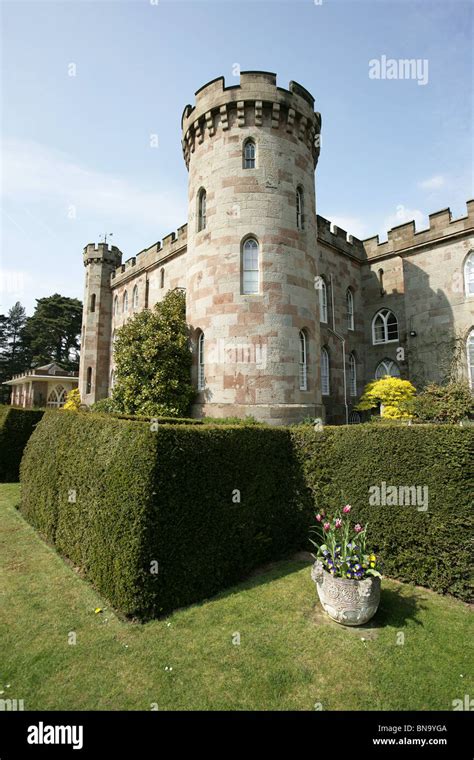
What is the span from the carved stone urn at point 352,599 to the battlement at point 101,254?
3081cm

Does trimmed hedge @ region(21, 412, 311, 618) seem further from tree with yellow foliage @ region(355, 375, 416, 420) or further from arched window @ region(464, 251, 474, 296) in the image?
arched window @ region(464, 251, 474, 296)

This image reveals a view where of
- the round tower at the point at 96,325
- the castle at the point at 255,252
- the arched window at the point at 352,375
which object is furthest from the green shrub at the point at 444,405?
the round tower at the point at 96,325

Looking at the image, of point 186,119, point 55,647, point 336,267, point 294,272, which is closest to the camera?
point 55,647

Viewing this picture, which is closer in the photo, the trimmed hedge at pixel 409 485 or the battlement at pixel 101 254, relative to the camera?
the trimmed hedge at pixel 409 485

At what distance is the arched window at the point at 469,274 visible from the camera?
58.9ft

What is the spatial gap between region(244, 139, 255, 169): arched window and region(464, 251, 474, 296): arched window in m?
12.2

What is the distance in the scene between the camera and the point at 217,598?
244 inches

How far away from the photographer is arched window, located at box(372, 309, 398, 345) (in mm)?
20953

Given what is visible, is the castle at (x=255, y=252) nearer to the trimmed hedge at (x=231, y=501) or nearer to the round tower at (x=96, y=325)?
the trimmed hedge at (x=231, y=501)

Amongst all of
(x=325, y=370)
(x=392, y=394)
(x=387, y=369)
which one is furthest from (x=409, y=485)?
(x=387, y=369)

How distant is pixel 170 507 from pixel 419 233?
66.1ft
